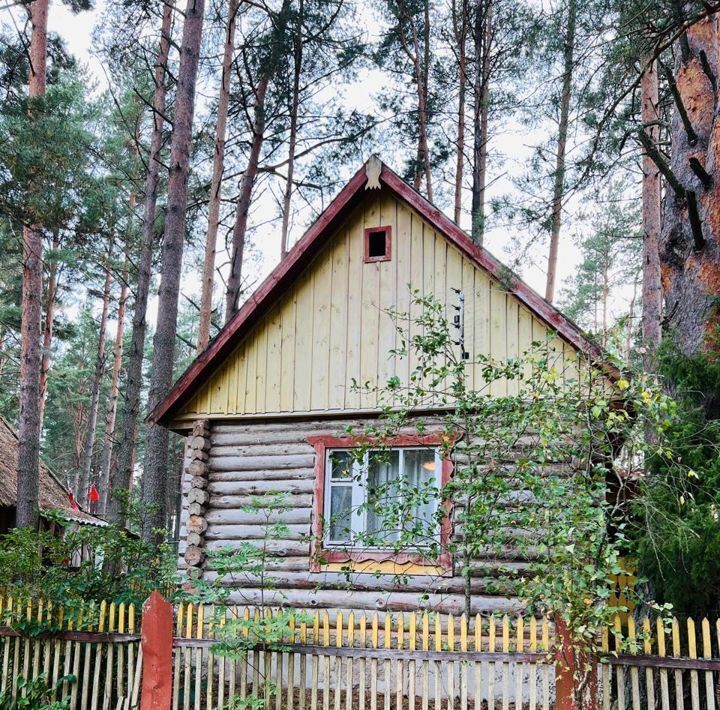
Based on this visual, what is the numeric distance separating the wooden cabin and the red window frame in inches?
0.9

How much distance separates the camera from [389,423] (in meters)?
8.84

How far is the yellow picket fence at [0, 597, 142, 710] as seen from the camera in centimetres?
886

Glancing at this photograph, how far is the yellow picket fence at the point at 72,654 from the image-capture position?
8.86m

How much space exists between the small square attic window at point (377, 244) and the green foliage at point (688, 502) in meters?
5.34

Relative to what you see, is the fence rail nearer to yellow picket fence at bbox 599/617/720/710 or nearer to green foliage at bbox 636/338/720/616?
yellow picket fence at bbox 599/617/720/710

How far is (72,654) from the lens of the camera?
929 cm

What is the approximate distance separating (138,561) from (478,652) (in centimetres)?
555

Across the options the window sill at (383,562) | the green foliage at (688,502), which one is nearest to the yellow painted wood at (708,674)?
the green foliage at (688,502)

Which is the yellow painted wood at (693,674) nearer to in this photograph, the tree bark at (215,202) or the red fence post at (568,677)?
the red fence post at (568,677)

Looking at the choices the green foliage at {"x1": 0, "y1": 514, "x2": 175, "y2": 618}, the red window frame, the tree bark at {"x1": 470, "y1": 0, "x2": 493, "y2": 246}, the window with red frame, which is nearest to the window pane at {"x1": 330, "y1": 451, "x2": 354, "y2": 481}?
the window with red frame

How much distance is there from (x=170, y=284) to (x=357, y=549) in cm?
684

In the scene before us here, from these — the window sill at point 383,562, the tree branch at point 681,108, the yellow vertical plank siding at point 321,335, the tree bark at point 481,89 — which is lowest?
the window sill at point 383,562

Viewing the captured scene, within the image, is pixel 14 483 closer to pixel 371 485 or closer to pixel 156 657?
pixel 371 485

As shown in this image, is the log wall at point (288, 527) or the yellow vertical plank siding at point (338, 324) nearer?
the log wall at point (288, 527)
